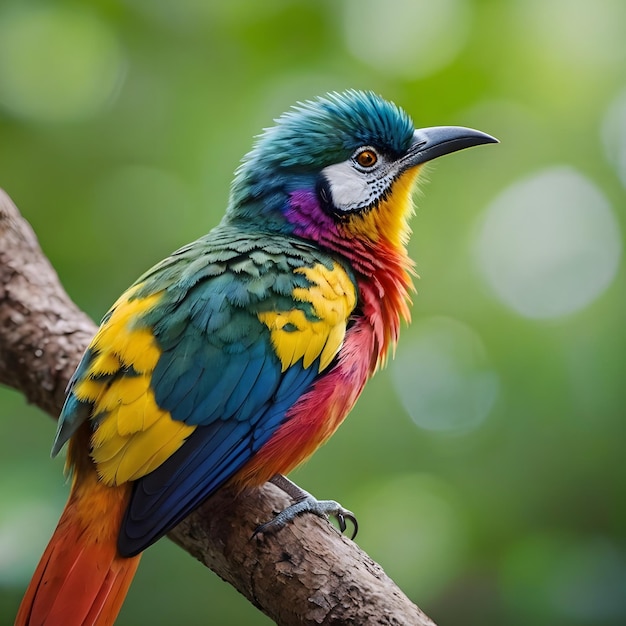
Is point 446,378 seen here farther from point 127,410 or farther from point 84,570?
point 84,570

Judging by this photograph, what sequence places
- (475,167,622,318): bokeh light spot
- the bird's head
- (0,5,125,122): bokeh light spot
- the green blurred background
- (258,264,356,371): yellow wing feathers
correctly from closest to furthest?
1. (258,264,356,371): yellow wing feathers
2. the bird's head
3. the green blurred background
4. (475,167,622,318): bokeh light spot
5. (0,5,125,122): bokeh light spot

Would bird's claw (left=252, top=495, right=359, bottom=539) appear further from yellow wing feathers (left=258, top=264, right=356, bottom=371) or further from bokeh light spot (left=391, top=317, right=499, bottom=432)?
bokeh light spot (left=391, top=317, right=499, bottom=432)

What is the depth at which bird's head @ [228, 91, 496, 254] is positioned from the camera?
104 inches

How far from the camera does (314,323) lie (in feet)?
7.64

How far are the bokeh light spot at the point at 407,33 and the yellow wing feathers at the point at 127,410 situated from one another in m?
2.50

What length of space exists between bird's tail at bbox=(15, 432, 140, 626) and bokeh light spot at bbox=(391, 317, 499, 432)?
2117mm

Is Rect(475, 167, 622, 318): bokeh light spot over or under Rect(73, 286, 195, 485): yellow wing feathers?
over

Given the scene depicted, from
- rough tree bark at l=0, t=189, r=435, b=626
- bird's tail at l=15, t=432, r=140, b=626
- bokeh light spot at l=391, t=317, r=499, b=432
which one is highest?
bokeh light spot at l=391, t=317, r=499, b=432

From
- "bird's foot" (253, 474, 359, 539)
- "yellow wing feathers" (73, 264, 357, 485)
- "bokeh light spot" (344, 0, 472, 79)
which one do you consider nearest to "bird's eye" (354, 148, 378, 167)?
"yellow wing feathers" (73, 264, 357, 485)

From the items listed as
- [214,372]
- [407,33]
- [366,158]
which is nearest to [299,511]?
[214,372]

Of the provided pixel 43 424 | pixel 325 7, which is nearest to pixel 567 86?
pixel 325 7

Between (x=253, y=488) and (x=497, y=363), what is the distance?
1.90 meters

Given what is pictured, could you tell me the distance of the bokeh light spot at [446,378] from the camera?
398 cm

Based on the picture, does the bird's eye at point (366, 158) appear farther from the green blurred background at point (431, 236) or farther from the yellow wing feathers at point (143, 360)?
the green blurred background at point (431, 236)
